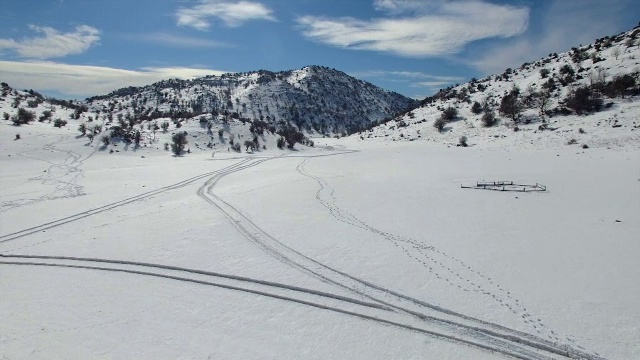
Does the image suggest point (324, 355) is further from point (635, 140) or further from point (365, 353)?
point (635, 140)

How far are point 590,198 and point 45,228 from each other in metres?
23.2

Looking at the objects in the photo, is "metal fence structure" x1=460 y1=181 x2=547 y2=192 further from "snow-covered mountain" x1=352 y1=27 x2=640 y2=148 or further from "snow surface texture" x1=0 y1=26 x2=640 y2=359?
"snow-covered mountain" x1=352 y1=27 x2=640 y2=148

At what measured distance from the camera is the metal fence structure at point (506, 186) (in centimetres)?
1926

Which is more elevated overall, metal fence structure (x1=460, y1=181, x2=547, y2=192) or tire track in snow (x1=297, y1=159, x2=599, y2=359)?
metal fence structure (x1=460, y1=181, x2=547, y2=192)

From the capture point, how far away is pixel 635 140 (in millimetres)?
27688

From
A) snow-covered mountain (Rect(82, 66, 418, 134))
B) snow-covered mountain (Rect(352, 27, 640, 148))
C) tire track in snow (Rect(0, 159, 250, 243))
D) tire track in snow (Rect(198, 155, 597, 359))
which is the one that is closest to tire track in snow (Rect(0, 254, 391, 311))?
tire track in snow (Rect(198, 155, 597, 359))

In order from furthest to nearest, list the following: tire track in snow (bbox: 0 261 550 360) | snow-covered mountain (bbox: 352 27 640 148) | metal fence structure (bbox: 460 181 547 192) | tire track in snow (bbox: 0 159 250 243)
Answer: snow-covered mountain (bbox: 352 27 640 148)
metal fence structure (bbox: 460 181 547 192)
tire track in snow (bbox: 0 159 250 243)
tire track in snow (bbox: 0 261 550 360)

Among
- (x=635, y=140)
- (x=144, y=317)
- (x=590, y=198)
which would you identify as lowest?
(x=144, y=317)

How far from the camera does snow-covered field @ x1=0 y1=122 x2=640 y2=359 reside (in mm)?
7484

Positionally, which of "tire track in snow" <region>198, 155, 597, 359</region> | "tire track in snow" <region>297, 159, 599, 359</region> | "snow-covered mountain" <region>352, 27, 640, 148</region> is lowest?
"tire track in snow" <region>198, 155, 597, 359</region>

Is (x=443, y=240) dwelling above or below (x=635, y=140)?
below

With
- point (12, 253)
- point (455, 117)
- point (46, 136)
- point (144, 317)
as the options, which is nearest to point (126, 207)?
point (12, 253)

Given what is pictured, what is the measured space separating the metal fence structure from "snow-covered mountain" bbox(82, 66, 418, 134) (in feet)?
359

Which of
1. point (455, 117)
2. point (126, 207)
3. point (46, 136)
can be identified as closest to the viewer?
point (126, 207)
